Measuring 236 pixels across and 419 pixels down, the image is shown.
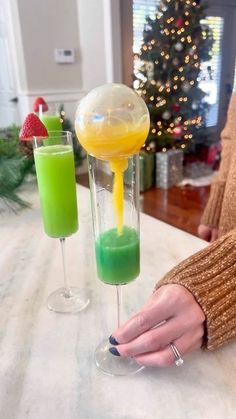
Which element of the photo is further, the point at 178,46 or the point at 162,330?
the point at 178,46

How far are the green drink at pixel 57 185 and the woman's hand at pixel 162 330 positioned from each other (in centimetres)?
25

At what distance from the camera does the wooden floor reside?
2546 mm

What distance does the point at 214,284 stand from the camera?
497 millimetres

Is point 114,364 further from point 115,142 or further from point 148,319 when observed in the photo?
point 115,142

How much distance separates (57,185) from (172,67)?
9.42 feet

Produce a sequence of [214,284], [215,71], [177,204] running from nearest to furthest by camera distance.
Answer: [214,284] → [177,204] → [215,71]

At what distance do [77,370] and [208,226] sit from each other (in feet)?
2.35

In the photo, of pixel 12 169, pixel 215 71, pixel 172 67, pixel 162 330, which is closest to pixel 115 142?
pixel 162 330

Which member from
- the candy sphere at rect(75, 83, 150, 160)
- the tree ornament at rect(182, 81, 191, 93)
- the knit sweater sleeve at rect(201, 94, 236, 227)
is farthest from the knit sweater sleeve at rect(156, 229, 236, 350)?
the tree ornament at rect(182, 81, 191, 93)

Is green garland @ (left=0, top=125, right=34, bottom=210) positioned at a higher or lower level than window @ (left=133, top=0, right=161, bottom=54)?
lower

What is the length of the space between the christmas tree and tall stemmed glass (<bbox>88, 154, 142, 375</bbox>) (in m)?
2.73

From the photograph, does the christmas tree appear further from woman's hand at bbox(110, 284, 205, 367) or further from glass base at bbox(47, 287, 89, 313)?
woman's hand at bbox(110, 284, 205, 367)

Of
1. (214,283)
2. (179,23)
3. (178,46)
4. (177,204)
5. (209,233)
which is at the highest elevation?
(179,23)

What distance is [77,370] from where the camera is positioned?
476mm
